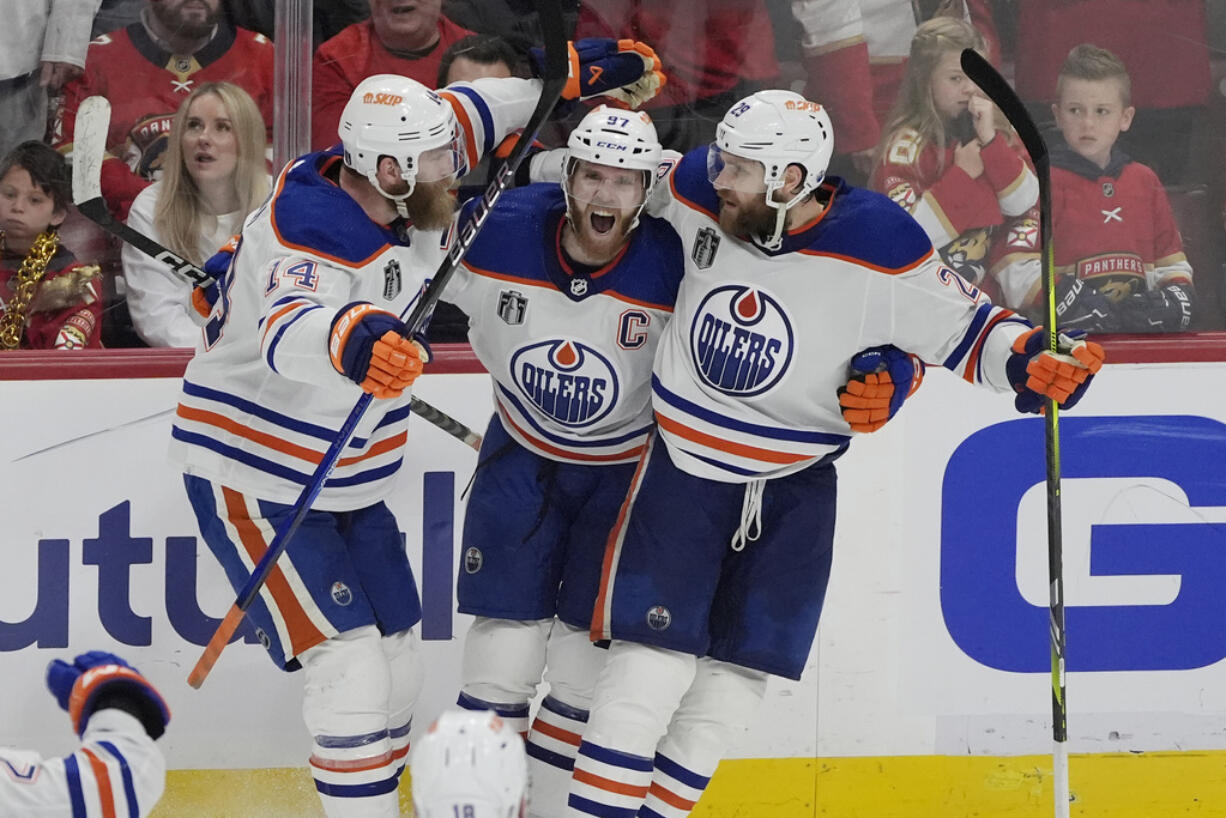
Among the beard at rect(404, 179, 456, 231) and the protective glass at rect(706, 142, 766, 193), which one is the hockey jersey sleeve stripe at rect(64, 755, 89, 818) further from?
the protective glass at rect(706, 142, 766, 193)

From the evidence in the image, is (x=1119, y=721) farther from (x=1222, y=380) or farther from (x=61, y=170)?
(x=61, y=170)

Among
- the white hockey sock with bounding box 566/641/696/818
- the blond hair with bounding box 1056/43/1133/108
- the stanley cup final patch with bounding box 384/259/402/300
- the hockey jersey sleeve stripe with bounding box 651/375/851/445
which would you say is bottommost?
the white hockey sock with bounding box 566/641/696/818

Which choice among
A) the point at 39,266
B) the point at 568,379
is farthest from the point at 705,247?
the point at 39,266

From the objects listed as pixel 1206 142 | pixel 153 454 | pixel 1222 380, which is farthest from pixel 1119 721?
pixel 153 454

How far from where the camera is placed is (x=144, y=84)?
11.3 ft

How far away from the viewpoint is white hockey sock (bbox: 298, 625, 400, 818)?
9.41 feet

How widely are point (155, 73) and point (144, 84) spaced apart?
0.11ft

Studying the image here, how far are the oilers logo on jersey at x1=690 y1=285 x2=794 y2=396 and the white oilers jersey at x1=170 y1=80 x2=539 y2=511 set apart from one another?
0.50m

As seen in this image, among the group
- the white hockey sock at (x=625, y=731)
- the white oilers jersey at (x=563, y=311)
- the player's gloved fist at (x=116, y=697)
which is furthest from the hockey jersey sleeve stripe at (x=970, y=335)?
the player's gloved fist at (x=116, y=697)

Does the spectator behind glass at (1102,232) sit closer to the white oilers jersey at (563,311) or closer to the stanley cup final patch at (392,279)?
the white oilers jersey at (563,311)

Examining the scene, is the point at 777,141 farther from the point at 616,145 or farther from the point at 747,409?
the point at 747,409

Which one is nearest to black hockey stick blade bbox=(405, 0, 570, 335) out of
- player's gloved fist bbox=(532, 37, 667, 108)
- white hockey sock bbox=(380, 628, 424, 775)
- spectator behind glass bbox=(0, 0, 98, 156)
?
player's gloved fist bbox=(532, 37, 667, 108)

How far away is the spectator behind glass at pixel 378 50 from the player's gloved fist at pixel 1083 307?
1.40 metres

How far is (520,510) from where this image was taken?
3020 mm
